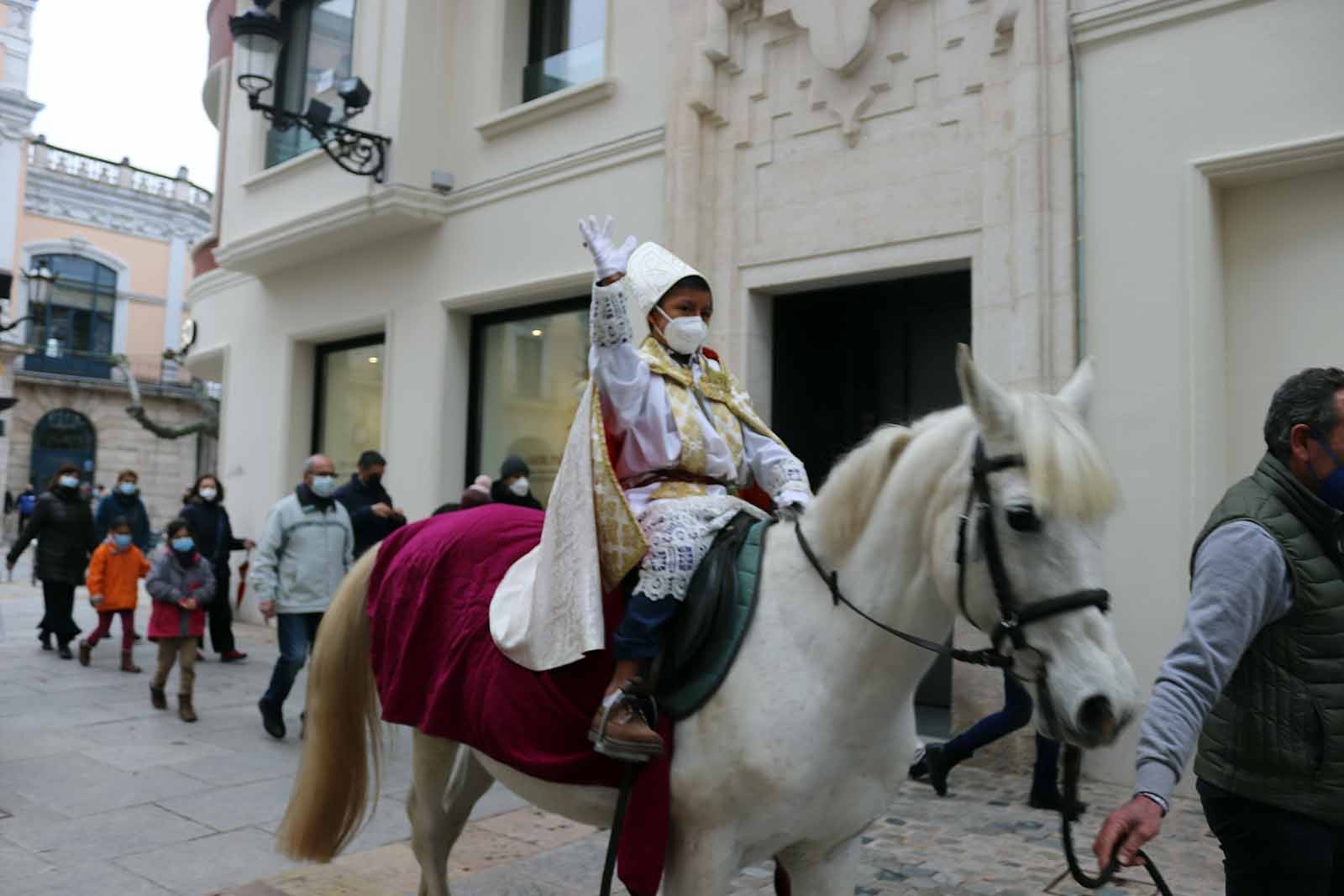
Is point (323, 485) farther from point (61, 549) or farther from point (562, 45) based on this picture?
point (562, 45)

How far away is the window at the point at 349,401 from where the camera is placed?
1133 centimetres

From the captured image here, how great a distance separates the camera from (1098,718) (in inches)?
73.6

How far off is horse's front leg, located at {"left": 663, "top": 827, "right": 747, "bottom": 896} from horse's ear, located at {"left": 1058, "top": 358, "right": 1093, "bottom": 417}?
1310mm

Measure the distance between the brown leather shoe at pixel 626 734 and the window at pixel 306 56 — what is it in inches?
409

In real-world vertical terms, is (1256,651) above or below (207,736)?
above

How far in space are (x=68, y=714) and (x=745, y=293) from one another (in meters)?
5.87

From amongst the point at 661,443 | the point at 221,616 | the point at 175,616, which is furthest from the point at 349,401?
the point at 661,443

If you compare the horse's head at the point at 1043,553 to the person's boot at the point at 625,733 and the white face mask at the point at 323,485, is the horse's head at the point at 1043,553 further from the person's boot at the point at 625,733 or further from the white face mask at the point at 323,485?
the white face mask at the point at 323,485

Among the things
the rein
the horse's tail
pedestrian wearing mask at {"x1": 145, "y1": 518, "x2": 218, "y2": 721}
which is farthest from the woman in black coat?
the rein

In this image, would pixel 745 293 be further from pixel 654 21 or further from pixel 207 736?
pixel 207 736

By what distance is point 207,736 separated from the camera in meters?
6.86

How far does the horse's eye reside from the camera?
1.99m

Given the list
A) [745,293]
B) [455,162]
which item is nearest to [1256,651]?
[745,293]

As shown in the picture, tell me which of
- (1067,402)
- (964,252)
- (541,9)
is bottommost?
(1067,402)
